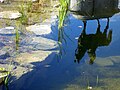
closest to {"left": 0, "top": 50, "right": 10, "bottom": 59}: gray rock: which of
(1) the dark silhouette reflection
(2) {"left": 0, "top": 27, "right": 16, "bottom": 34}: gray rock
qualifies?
(2) {"left": 0, "top": 27, "right": 16, "bottom": 34}: gray rock

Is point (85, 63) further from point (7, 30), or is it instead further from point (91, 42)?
point (7, 30)

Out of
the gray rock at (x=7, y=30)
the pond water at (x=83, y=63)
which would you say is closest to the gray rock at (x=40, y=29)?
the pond water at (x=83, y=63)

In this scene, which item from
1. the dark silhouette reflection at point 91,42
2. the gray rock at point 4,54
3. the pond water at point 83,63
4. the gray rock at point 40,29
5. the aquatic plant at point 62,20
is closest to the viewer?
the pond water at point 83,63

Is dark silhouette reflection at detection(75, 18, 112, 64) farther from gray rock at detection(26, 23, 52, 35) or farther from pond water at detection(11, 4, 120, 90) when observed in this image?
gray rock at detection(26, 23, 52, 35)

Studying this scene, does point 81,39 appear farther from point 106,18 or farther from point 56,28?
point 106,18

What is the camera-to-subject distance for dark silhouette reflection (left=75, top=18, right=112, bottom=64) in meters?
4.97

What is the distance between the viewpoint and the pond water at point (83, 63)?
4086 millimetres

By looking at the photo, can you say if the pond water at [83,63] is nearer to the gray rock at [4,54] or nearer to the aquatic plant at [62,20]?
the aquatic plant at [62,20]

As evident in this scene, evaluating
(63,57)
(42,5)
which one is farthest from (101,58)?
(42,5)

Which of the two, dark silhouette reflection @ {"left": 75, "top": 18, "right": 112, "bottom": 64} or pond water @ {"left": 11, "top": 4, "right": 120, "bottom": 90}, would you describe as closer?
pond water @ {"left": 11, "top": 4, "right": 120, "bottom": 90}

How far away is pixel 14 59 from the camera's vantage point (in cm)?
456

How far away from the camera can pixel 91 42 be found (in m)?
5.46

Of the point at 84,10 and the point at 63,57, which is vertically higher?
the point at 84,10

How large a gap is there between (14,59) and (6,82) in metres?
0.79
